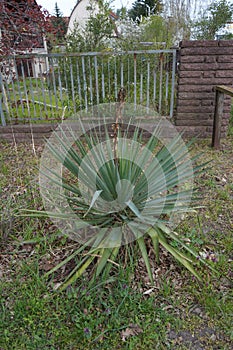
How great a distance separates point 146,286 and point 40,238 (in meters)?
0.84

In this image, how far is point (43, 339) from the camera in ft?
4.73

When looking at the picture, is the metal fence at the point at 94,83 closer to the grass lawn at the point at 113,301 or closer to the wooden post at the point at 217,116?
the wooden post at the point at 217,116

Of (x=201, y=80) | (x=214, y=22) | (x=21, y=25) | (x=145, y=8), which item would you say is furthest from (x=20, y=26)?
(x=145, y=8)

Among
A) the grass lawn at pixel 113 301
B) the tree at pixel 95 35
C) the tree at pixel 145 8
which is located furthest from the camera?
the tree at pixel 145 8

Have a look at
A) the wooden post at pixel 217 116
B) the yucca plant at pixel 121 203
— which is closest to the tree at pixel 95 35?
the wooden post at pixel 217 116

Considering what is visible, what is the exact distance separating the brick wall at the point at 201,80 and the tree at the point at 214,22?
4247mm

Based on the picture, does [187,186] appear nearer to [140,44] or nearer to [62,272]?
[62,272]

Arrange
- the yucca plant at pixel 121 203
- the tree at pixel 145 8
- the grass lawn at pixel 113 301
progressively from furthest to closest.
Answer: the tree at pixel 145 8, the yucca plant at pixel 121 203, the grass lawn at pixel 113 301

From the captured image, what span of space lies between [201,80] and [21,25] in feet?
8.83

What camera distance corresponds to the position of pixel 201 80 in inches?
161

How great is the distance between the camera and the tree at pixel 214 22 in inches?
304

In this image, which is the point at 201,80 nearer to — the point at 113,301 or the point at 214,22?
the point at 113,301

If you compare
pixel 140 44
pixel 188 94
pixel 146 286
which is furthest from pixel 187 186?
pixel 140 44

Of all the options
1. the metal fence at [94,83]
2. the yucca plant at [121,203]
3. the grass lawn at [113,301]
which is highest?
the metal fence at [94,83]
